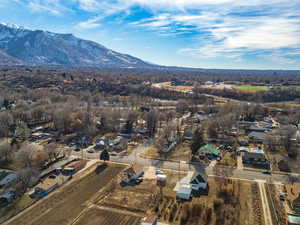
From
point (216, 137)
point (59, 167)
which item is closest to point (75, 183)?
point (59, 167)

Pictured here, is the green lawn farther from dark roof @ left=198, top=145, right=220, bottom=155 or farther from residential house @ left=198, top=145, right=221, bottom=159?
dark roof @ left=198, top=145, right=220, bottom=155

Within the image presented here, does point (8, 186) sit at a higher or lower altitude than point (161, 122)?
lower

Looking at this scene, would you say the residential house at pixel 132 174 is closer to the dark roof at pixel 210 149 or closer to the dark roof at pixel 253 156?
the dark roof at pixel 210 149

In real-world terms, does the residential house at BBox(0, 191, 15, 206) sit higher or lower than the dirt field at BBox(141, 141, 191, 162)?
lower

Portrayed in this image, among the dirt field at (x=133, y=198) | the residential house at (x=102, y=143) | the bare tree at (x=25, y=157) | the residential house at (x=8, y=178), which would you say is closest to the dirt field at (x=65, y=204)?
the dirt field at (x=133, y=198)

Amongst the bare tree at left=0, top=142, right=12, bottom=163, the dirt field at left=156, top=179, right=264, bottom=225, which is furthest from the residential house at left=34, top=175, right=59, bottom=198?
the dirt field at left=156, top=179, right=264, bottom=225

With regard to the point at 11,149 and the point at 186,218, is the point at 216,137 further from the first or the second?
the point at 11,149

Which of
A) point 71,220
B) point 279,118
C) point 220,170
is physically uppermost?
point 279,118
